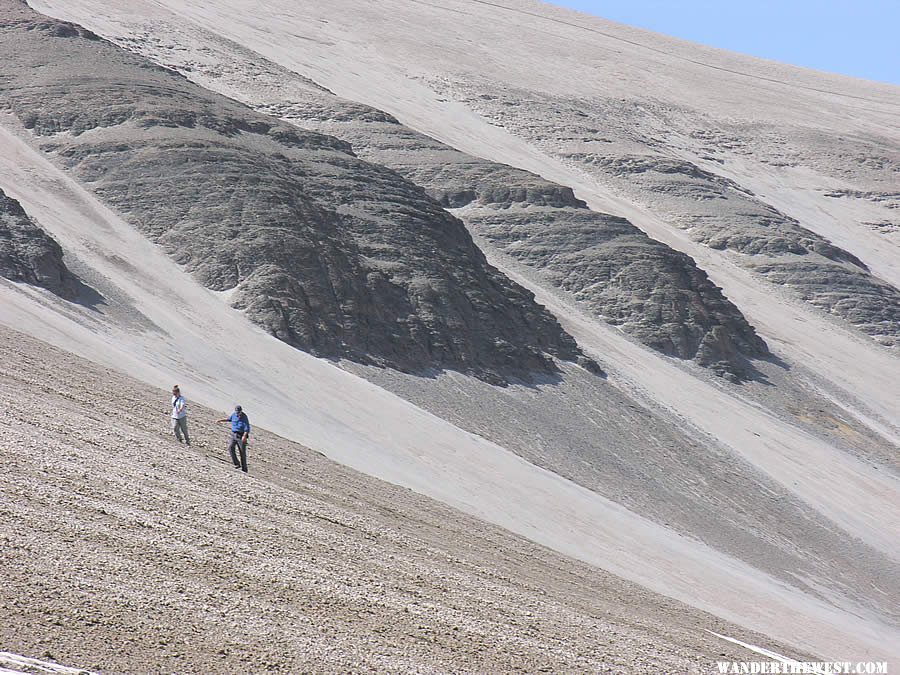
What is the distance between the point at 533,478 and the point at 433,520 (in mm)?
11779

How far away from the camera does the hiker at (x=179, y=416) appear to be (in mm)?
17703

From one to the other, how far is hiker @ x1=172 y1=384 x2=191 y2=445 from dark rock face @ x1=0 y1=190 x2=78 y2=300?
1579cm

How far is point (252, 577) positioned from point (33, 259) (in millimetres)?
23166

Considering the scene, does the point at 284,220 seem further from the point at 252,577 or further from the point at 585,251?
the point at 252,577

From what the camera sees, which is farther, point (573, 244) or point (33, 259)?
point (573, 244)

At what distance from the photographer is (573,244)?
57.8 metres

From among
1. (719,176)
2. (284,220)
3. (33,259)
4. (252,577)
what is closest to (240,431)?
(252,577)

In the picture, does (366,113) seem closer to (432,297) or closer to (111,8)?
(432,297)

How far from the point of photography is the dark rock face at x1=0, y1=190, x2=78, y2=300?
32062mm

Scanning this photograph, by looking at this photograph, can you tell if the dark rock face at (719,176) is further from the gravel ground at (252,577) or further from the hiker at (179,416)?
the hiker at (179,416)

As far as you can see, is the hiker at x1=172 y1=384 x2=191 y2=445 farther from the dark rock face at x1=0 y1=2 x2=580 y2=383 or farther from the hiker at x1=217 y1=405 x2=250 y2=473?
the dark rock face at x1=0 y1=2 x2=580 y2=383

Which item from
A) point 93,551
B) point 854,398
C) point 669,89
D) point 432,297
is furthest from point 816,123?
point 93,551

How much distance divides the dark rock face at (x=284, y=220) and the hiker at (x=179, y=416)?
61.5ft

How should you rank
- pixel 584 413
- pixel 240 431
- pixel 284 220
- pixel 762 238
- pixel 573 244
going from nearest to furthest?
pixel 240 431
pixel 584 413
pixel 284 220
pixel 573 244
pixel 762 238
